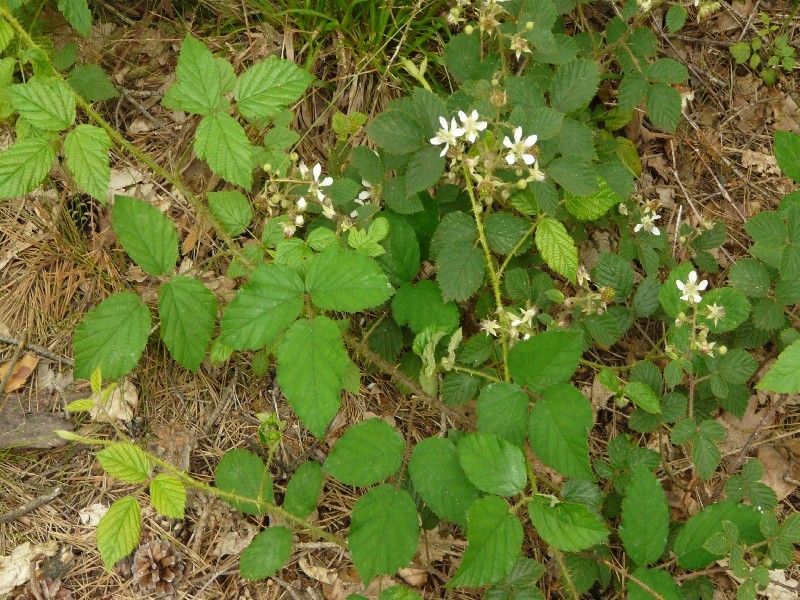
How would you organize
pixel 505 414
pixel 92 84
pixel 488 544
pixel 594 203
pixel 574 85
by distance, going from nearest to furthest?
pixel 488 544 → pixel 505 414 → pixel 574 85 → pixel 594 203 → pixel 92 84

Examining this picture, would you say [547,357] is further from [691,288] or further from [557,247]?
[691,288]

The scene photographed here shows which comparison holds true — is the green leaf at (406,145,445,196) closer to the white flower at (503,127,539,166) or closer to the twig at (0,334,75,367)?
the white flower at (503,127,539,166)

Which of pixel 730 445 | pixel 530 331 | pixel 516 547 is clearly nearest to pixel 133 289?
pixel 530 331

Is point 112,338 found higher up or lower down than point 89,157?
lower down

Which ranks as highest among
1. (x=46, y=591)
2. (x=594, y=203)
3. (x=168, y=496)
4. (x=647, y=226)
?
(x=594, y=203)

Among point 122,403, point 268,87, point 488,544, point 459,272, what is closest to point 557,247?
point 459,272

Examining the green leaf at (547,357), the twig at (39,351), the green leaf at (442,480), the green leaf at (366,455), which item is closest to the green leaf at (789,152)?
the green leaf at (547,357)

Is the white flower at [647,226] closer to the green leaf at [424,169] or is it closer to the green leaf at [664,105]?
the green leaf at [664,105]
